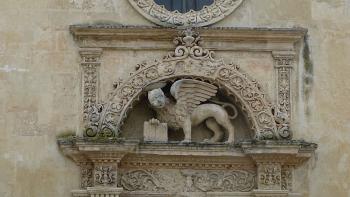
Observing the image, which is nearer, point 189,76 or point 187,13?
point 189,76

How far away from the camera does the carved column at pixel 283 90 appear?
15.2 metres

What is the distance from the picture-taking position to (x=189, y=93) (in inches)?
599

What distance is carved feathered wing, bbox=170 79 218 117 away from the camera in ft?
49.6

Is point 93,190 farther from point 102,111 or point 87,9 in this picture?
point 87,9

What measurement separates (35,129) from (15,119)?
0.98 ft

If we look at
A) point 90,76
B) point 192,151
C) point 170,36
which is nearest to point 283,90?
point 192,151

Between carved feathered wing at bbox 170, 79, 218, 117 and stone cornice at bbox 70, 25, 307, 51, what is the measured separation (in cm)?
56

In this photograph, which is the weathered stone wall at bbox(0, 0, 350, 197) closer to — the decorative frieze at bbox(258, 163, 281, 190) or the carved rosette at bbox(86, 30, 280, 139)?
the carved rosette at bbox(86, 30, 280, 139)

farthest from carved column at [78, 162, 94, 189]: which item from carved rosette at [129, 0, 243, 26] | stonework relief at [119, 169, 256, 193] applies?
carved rosette at [129, 0, 243, 26]

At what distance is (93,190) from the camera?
1471 centimetres

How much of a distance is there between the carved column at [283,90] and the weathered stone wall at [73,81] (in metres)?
0.14

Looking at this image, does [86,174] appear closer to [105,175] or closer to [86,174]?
[86,174]

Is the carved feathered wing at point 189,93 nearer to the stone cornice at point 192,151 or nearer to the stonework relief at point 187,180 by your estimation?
the stone cornice at point 192,151

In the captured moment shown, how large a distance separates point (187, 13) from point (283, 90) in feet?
5.65
